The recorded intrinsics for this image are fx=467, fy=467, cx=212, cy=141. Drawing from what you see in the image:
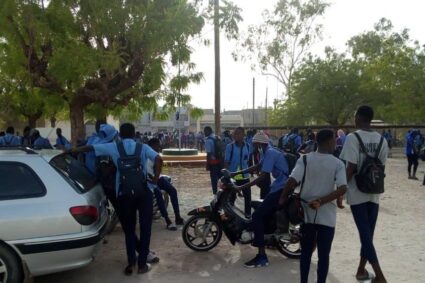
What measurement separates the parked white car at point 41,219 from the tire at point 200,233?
1.75 meters

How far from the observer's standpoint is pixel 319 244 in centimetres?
435

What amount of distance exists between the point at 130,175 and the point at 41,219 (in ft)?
3.53

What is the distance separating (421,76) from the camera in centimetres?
3047

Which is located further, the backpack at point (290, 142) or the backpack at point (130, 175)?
the backpack at point (290, 142)

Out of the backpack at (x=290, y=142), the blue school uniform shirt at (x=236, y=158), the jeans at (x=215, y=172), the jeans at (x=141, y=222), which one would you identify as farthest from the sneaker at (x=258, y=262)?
the backpack at (x=290, y=142)

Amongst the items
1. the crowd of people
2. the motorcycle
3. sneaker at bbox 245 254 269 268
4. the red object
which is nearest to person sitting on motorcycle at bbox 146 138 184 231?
the motorcycle

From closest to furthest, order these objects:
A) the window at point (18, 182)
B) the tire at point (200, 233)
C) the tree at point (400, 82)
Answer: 1. the window at point (18, 182)
2. the tire at point (200, 233)
3. the tree at point (400, 82)

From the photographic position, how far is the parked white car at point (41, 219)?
4352mm

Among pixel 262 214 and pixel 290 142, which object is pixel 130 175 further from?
pixel 290 142

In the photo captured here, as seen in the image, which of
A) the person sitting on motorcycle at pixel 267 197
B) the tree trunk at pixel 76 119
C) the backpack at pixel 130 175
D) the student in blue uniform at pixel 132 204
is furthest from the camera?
the tree trunk at pixel 76 119

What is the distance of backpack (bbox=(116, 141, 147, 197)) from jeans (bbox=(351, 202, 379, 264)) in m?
2.33

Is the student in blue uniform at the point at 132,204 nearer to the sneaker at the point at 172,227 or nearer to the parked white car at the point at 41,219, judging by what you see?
the parked white car at the point at 41,219

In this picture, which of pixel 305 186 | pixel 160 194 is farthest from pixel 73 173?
pixel 160 194

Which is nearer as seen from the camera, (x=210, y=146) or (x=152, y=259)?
(x=152, y=259)
